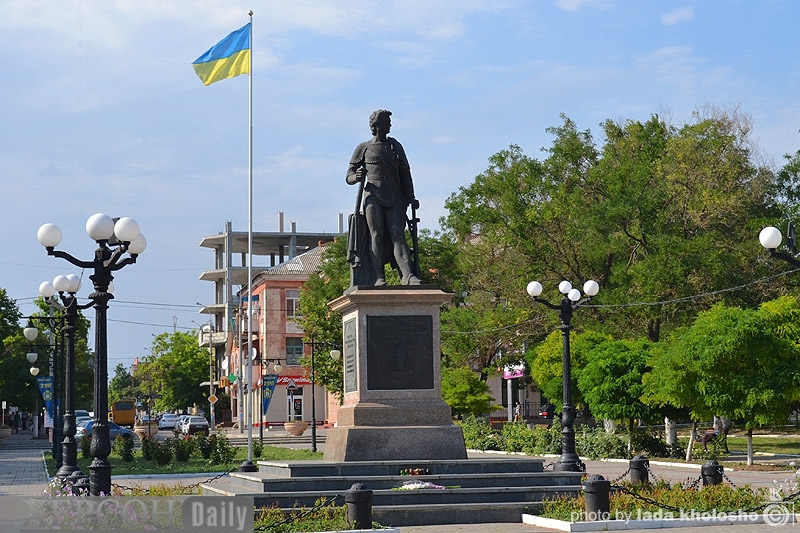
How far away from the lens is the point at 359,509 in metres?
14.5

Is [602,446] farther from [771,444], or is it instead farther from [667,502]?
[667,502]

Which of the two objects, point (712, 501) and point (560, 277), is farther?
point (560, 277)

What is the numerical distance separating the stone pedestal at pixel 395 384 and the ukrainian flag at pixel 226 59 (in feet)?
49.1

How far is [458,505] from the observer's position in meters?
16.3

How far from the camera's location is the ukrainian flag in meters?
31.5

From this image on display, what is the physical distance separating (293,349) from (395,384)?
6493 cm

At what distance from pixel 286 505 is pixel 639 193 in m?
32.1

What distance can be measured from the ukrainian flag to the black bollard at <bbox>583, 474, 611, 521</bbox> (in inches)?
777

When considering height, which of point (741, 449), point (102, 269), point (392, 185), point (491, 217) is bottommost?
point (741, 449)

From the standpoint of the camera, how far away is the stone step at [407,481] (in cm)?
1677

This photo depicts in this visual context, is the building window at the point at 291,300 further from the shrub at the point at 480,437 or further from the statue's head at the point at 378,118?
the statue's head at the point at 378,118

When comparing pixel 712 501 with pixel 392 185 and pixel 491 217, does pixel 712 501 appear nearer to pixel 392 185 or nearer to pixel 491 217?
pixel 392 185

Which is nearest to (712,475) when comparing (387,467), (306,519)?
(387,467)

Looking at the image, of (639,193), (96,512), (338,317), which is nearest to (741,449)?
(639,193)
